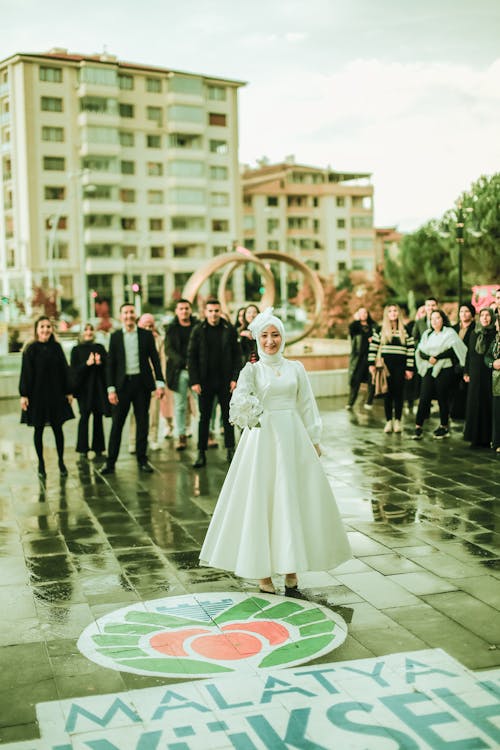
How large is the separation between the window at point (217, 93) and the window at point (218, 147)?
361cm

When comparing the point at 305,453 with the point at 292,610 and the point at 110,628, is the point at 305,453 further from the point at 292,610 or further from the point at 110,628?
the point at 110,628

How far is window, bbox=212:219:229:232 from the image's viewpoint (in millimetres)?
78688

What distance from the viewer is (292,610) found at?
5.73 m

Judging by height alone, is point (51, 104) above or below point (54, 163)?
above

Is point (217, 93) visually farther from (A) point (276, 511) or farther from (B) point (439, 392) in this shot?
(A) point (276, 511)

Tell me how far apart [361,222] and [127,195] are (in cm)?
3134

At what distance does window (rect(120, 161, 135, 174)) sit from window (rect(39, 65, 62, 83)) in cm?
814

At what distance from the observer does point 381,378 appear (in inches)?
507

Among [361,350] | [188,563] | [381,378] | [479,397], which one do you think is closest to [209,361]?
[381,378]

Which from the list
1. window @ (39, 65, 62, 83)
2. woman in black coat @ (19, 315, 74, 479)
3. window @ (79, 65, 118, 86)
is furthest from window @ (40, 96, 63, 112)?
woman in black coat @ (19, 315, 74, 479)

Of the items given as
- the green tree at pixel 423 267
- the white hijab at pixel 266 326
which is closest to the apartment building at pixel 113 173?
the green tree at pixel 423 267

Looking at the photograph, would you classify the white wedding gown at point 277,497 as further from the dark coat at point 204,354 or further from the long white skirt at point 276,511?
the dark coat at point 204,354

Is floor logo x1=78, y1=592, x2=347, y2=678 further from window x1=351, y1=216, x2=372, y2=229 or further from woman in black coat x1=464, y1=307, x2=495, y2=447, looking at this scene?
window x1=351, y1=216, x2=372, y2=229

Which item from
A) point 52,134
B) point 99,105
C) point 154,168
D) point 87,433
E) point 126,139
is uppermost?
point 99,105
